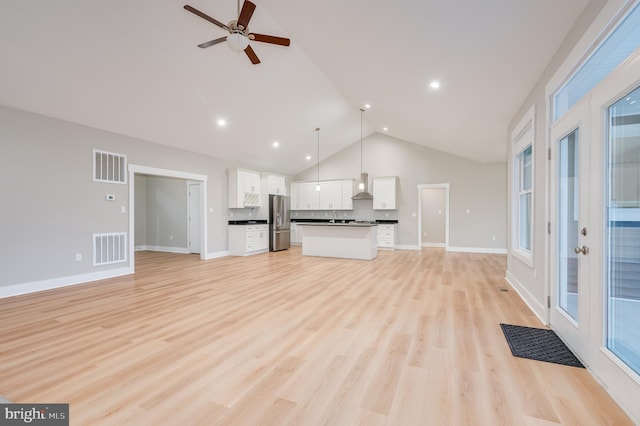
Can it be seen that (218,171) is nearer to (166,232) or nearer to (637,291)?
(166,232)

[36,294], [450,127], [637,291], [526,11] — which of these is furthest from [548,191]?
[36,294]

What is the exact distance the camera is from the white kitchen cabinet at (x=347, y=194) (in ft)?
32.4

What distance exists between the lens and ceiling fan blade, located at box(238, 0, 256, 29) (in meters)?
2.59

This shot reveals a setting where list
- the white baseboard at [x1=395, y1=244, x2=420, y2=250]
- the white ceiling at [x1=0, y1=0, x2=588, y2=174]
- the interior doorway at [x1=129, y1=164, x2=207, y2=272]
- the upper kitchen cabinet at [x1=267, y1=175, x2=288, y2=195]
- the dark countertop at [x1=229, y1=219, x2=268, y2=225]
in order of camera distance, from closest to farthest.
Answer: the white ceiling at [x1=0, y1=0, x2=588, y2=174] → the interior doorway at [x1=129, y1=164, x2=207, y2=272] → the dark countertop at [x1=229, y1=219, x2=268, y2=225] → the white baseboard at [x1=395, y1=244, x2=420, y2=250] → the upper kitchen cabinet at [x1=267, y1=175, x2=288, y2=195]

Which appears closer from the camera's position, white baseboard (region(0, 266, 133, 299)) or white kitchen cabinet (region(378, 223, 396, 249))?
white baseboard (region(0, 266, 133, 299))

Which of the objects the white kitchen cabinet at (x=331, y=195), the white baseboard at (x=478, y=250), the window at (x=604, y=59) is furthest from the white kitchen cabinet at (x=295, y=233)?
the window at (x=604, y=59)

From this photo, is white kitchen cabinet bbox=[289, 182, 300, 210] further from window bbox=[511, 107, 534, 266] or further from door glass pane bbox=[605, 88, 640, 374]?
door glass pane bbox=[605, 88, 640, 374]

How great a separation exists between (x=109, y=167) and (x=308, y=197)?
6.28 m

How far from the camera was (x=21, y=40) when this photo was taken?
3215mm

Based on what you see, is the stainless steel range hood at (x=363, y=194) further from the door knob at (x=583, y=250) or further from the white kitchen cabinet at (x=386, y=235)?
the door knob at (x=583, y=250)

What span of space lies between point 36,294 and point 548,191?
6.97 meters

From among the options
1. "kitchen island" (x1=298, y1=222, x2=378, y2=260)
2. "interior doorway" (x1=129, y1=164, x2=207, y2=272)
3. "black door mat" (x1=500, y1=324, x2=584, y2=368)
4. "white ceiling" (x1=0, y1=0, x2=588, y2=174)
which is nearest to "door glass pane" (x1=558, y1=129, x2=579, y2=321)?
"black door mat" (x1=500, y1=324, x2=584, y2=368)

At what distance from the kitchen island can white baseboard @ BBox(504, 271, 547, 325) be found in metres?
3.14

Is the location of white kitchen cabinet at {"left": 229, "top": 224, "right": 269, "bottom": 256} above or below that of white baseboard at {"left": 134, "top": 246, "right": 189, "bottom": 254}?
above
